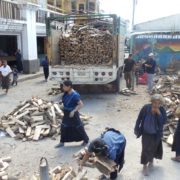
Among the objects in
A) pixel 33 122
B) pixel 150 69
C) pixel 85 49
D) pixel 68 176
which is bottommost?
pixel 68 176

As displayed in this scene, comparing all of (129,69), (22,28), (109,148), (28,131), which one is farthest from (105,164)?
(22,28)

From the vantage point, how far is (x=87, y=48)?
13.1m

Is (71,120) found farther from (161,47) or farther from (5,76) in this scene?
(161,47)

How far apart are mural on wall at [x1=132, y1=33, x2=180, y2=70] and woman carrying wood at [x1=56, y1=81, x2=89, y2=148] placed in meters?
14.3

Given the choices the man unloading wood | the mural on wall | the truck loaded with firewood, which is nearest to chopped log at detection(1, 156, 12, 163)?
the man unloading wood

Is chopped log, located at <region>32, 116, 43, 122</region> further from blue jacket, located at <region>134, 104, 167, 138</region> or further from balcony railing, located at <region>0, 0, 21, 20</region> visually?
balcony railing, located at <region>0, 0, 21, 20</region>

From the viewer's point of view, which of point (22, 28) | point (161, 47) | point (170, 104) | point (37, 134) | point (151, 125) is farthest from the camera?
point (161, 47)

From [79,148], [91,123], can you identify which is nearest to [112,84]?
[91,123]

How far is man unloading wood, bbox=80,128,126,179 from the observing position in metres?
5.06

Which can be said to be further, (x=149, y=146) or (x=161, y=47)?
(x=161, y=47)

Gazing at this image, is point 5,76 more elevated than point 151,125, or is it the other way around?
point 151,125

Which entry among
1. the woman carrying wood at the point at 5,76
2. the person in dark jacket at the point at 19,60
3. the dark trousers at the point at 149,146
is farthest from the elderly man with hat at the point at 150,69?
the person in dark jacket at the point at 19,60

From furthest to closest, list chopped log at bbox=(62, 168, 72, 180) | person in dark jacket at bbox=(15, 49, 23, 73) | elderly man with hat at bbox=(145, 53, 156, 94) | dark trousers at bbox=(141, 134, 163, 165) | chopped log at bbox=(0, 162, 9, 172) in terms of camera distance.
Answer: person in dark jacket at bbox=(15, 49, 23, 73), elderly man with hat at bbox=(145, 53, 156, 94), chopped log at bbox=(0, 162, 9, 172), dark trousers at bbox=(141, 134, 163, 165), chopped log at bbox=(62, 168, 72, 180)

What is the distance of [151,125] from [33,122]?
3940mm
